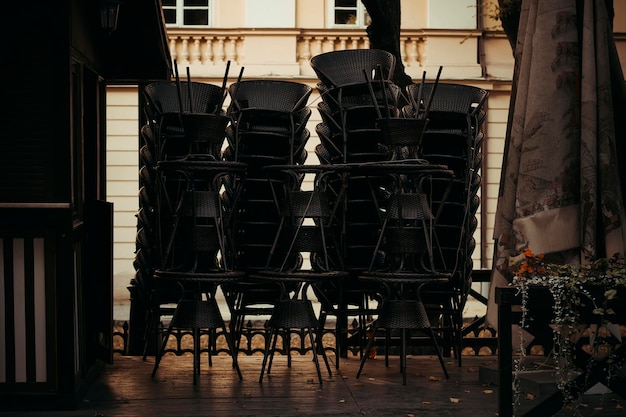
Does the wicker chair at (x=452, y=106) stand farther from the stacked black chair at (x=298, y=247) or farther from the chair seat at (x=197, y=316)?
the chair seat at (x=197, y=316)

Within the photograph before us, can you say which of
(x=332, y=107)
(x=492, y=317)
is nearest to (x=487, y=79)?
(x=332, y=107)

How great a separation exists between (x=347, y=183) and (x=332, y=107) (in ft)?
2.63

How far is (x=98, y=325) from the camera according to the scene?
794 cm

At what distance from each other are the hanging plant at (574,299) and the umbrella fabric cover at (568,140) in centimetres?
38

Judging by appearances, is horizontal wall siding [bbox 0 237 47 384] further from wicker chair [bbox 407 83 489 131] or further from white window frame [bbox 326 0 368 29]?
white window frame [bbox 326 0 368 29]

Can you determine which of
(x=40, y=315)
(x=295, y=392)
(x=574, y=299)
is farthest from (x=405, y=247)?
(x=40, y=315)

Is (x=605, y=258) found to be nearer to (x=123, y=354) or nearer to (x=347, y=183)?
(x=347, y=183)

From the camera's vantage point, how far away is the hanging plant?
5535 millimetres

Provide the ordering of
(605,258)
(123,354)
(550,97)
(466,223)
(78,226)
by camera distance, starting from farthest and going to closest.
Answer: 1. (123,354)
2. (466,223)
3. (78,226)
4. (550,97)
5. (605,258)

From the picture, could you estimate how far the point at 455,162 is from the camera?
8367 millimetres

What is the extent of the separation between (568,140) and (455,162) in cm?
200

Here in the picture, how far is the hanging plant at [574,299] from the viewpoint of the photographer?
5.54m

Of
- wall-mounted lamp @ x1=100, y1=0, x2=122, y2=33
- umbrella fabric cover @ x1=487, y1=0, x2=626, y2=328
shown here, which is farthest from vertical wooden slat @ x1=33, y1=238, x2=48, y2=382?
umbrella fabric cover @ x1=487, y1=0, x2=626, y2=328

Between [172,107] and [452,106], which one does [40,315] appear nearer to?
[172,107]
